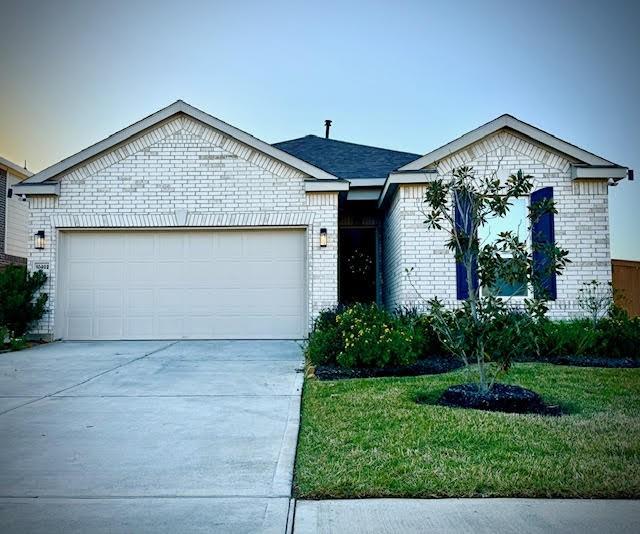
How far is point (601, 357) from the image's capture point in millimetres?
8695

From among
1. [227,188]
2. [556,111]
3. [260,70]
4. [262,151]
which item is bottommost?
[227,188]

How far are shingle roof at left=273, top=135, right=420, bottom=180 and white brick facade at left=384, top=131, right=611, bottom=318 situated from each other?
8.34 ft

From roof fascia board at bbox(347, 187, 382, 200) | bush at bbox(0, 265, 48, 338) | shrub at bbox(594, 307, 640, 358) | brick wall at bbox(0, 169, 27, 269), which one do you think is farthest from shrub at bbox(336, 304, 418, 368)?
brick wall at bbox(0, 169, 27, 269)

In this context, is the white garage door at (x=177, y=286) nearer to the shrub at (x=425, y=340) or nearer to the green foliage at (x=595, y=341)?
the shrub at (x=425, y=340)

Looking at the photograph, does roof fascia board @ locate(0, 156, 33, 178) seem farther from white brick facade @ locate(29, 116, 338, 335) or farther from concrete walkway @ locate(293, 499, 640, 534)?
concrete walkway @ locate(293, 499, 640, 534)

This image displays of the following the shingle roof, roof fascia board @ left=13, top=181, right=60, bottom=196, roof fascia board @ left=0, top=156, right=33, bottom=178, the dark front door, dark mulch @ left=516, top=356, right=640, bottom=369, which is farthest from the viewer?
roof fascia board @ left=0, top=156, right=33, bottom=178

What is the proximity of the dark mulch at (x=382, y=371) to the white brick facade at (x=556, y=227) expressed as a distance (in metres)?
2.87

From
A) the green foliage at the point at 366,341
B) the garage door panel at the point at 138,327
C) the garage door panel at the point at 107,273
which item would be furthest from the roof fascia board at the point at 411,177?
the garage door panel at the point at 107,273

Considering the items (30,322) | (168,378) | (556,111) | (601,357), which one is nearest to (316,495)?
(168,378)

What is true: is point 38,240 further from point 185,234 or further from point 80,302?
point 185,234

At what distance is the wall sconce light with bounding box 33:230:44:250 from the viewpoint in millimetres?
11797

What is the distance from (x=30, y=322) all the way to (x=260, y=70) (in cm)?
824

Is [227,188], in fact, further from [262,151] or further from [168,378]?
[168,378]

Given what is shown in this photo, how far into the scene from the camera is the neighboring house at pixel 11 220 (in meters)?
17.4
